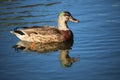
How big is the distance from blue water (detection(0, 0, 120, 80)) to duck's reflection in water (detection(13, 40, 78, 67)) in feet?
0.49

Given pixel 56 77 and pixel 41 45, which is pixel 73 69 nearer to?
pixel 56 77

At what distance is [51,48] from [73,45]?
77cm

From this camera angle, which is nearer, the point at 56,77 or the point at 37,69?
the point at 56,77

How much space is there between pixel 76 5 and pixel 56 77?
8.77 meters

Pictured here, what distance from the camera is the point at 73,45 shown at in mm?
Answer: 15719

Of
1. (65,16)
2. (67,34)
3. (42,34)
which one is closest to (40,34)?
(42,34)

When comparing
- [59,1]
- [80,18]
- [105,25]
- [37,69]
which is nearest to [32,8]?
[59,1]

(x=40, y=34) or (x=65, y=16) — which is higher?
(x=65, y=16)

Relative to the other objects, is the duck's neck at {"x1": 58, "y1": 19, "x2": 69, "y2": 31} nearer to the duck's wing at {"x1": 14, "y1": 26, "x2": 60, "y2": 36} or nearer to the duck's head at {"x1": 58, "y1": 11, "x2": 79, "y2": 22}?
the duck's head at {"x1": 58, "y1": 11, "x2": 79, "y2": 22}

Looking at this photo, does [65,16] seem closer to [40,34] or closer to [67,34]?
[67,34]

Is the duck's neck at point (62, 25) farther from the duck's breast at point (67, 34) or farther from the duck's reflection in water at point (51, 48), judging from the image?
the duck's reflection in water at point (51, 48)

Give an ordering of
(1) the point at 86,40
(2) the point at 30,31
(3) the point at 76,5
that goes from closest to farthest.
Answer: (1) the point at 86,40 < (2) the point at 30,31 < (3) the point at 76,5

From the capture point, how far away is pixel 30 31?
55.0 feet

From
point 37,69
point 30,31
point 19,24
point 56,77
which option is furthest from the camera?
point 19,24
